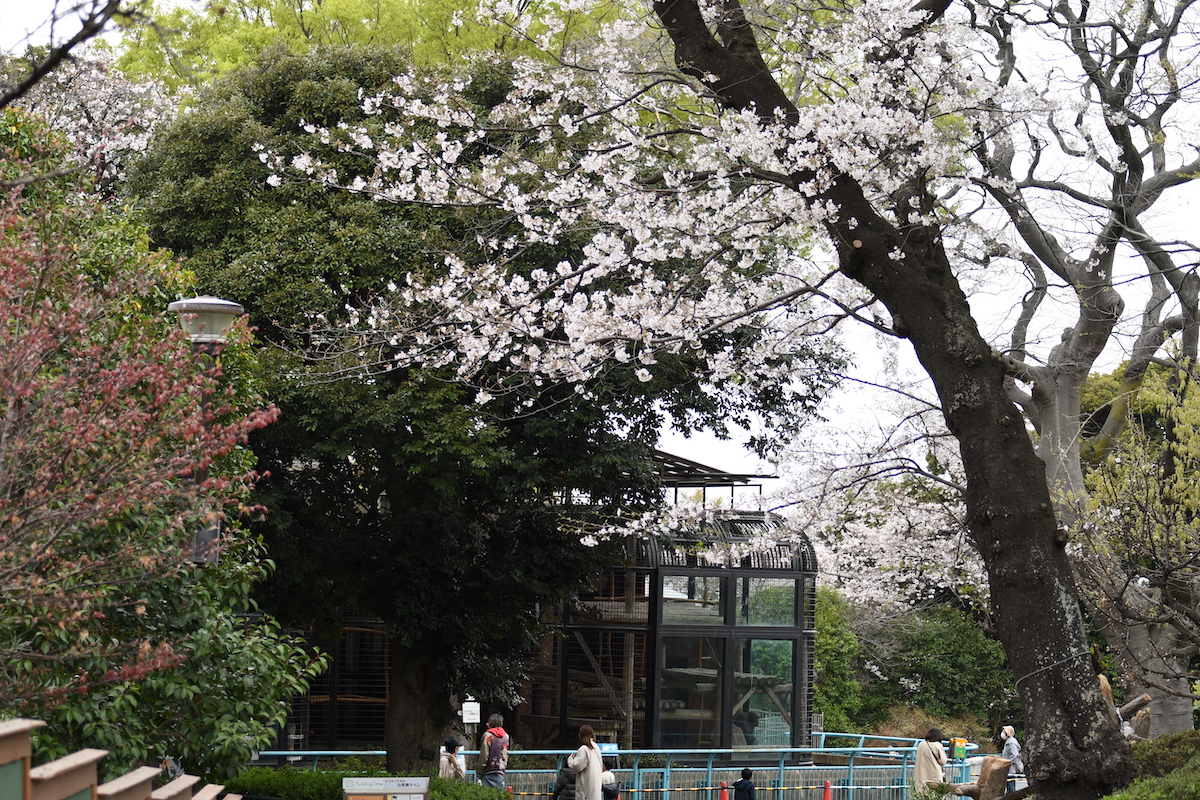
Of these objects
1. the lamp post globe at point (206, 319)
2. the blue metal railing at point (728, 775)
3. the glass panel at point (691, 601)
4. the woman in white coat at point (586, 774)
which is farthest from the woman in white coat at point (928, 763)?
the lamp post globe at point (206, 319)

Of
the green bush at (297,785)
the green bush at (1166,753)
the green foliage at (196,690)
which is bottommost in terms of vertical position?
the green bush at (297,785)

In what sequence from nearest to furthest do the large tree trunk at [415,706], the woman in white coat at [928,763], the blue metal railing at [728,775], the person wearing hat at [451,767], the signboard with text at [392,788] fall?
the signboard with text at [392,788] → the woman in white coat at [928,763] → the person wearing hat at [451,767] → the blue metal railing at [728,775] → the large tree trunk at [415,706]

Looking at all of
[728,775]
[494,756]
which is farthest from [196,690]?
[728,775]

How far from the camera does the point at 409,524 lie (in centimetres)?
1162

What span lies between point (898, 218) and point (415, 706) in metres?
7.93

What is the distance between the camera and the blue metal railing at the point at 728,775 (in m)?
12.2

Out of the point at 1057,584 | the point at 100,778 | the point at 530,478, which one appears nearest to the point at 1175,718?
the point at 1057,584

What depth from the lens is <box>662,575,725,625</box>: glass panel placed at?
15344 mm

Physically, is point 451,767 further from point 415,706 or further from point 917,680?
point 917,680

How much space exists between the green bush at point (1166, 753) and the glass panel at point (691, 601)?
8.61 meters

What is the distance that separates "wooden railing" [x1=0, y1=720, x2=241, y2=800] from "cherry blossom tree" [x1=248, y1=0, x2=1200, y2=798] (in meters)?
4.39

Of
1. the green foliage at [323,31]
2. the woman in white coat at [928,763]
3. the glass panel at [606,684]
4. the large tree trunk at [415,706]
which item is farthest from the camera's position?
the green foliage at [323,31]

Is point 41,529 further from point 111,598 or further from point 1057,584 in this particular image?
point 1057,584

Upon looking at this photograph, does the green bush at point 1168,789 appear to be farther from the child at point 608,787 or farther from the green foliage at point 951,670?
the green foliage at point 951,670
